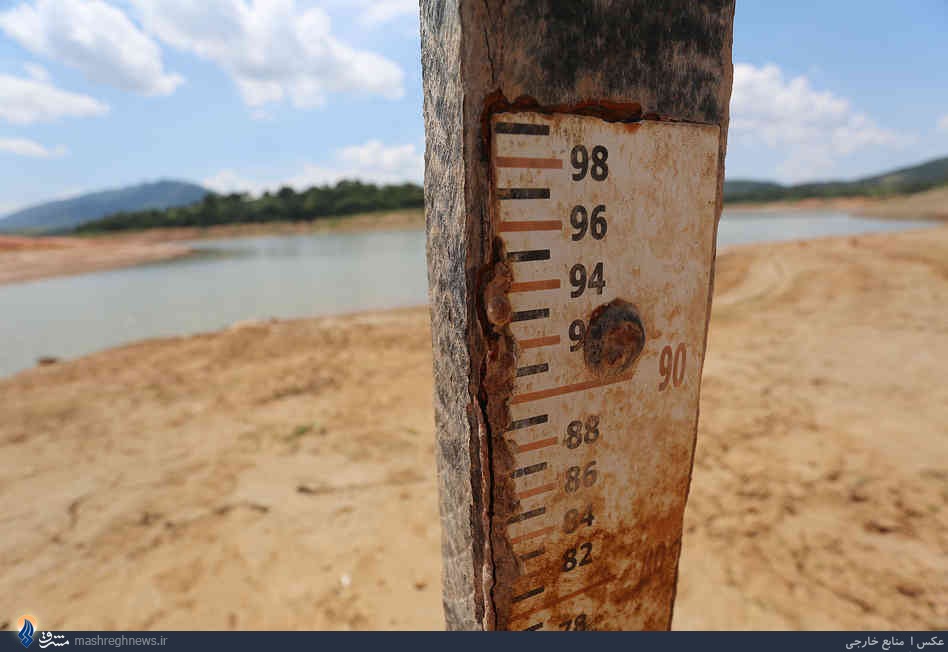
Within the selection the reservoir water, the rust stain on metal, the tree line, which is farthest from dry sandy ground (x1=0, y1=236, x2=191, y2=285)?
the rust stain on metal

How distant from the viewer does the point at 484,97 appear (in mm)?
837

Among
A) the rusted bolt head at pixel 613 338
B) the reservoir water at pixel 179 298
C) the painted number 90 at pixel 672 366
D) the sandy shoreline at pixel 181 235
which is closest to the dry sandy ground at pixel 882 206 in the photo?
the sandy shoreline at pixel 181 235

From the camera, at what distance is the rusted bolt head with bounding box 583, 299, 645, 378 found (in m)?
1.00

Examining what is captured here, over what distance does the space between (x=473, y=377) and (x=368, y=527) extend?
248 centimetres

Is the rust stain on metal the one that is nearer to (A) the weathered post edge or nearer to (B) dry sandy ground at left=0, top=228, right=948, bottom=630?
Answer: (A) the weathered post edge

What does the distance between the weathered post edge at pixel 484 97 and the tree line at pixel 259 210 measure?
40.6 m

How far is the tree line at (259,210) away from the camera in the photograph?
39625mm

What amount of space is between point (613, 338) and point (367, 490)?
2.88 m

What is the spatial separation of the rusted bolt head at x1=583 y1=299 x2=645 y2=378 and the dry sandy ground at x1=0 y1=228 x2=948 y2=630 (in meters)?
1.83

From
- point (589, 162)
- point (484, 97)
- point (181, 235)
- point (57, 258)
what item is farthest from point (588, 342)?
point (181, 235)

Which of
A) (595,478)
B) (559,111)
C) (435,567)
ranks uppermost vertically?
(559,111)

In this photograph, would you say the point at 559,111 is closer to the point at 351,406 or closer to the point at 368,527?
the point at 368,527
